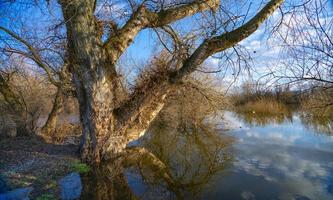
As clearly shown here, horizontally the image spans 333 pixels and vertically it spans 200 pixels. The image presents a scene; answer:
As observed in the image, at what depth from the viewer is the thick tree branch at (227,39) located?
7.29m

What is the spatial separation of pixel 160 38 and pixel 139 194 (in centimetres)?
611

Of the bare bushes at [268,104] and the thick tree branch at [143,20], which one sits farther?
the bare bushes at [268,104]

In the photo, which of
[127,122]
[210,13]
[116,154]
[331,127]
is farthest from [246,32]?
[331,127]

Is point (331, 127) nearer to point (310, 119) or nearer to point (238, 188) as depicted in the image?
point (310, 119)

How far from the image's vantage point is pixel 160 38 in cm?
1056

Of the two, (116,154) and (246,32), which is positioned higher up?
(246,32)

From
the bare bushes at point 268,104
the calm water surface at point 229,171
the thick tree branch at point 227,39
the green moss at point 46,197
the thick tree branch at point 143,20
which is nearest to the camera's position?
the green moss at point 46,197

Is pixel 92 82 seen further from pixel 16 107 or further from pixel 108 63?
pixel 16 107

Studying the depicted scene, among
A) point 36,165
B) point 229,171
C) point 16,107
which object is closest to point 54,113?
point 16,107

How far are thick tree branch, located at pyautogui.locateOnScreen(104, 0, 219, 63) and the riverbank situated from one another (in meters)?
2.98

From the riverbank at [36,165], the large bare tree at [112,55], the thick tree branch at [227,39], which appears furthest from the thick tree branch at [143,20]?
the riverbank at [36,165]

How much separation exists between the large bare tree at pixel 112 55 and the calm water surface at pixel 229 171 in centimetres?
107

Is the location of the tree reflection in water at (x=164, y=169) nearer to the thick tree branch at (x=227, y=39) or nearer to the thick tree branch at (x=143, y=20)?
the thick tree branch at (x=227, y=39)

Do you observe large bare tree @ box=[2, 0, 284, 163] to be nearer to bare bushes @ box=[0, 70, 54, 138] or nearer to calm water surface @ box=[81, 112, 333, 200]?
calm water surface @ box=[81, 112, 333, 200]
